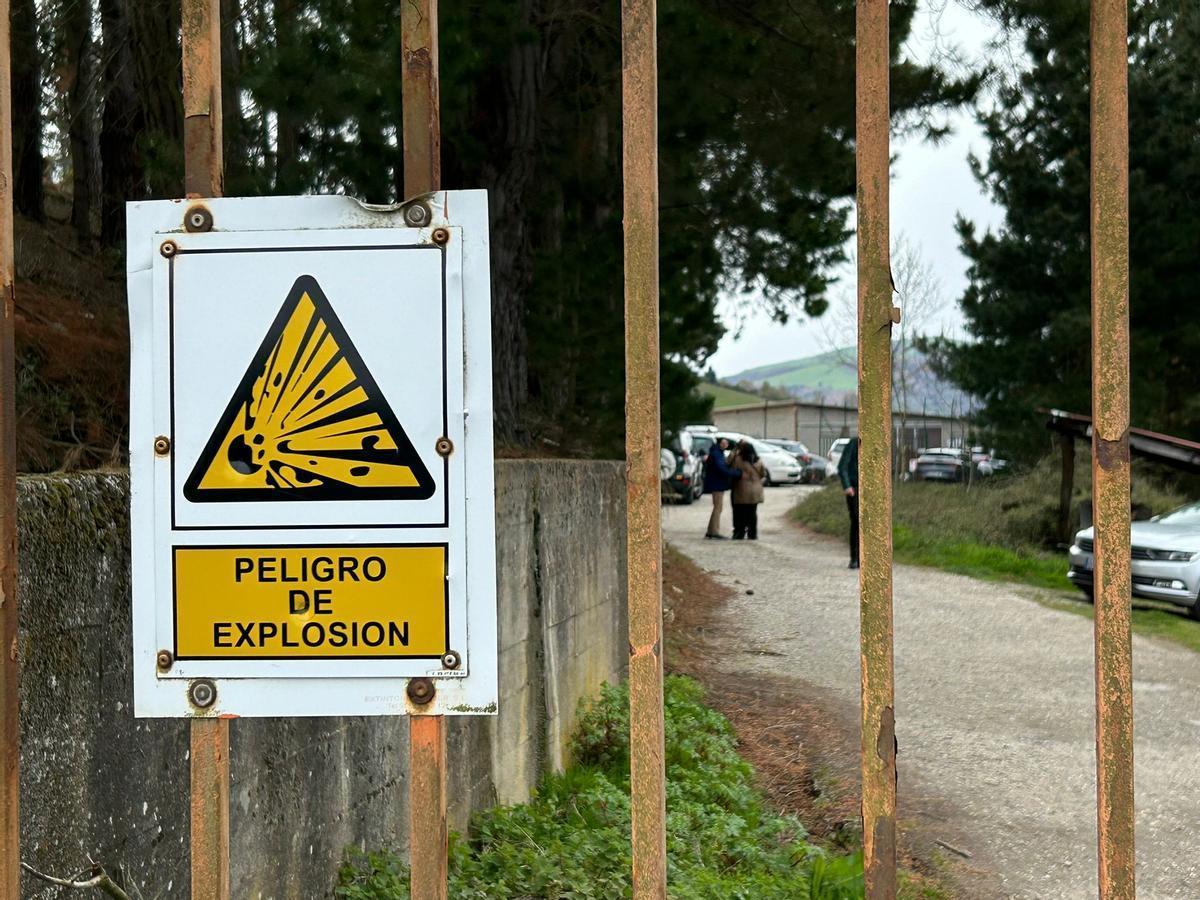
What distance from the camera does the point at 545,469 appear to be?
19.6ft

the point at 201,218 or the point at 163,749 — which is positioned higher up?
the point at 201,218

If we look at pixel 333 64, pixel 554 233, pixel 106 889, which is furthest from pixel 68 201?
pixel 106 889

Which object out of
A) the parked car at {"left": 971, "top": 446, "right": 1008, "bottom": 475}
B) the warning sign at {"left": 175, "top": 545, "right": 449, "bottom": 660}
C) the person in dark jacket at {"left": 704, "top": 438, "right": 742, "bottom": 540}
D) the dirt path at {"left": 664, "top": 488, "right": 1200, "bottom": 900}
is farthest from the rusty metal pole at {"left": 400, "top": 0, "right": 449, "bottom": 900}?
the parked car at {"left": 971, "top": 446, "right": 1008, "bottom": 475}

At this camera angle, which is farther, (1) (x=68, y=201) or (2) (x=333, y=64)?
(1) (x=68, y=201)

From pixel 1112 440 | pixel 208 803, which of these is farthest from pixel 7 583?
pixel 1112 440

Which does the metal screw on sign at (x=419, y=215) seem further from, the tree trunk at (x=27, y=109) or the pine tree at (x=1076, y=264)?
the pine tree at (x=1076, y=264)

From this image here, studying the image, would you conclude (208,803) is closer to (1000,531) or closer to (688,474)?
(1000,531)

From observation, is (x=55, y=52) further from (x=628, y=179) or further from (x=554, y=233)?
(x=628, y=179)

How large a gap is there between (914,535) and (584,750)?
47.9 ft

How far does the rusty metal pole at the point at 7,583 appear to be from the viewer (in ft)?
6.19

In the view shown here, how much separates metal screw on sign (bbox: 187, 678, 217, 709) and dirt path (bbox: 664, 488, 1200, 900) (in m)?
4.14

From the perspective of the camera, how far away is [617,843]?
14.9 ft

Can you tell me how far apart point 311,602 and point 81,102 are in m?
9.90

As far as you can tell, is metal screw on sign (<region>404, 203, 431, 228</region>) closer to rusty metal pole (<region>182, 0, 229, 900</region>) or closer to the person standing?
rusty metal pole (<region>182, 0, 229, 900</region>)
